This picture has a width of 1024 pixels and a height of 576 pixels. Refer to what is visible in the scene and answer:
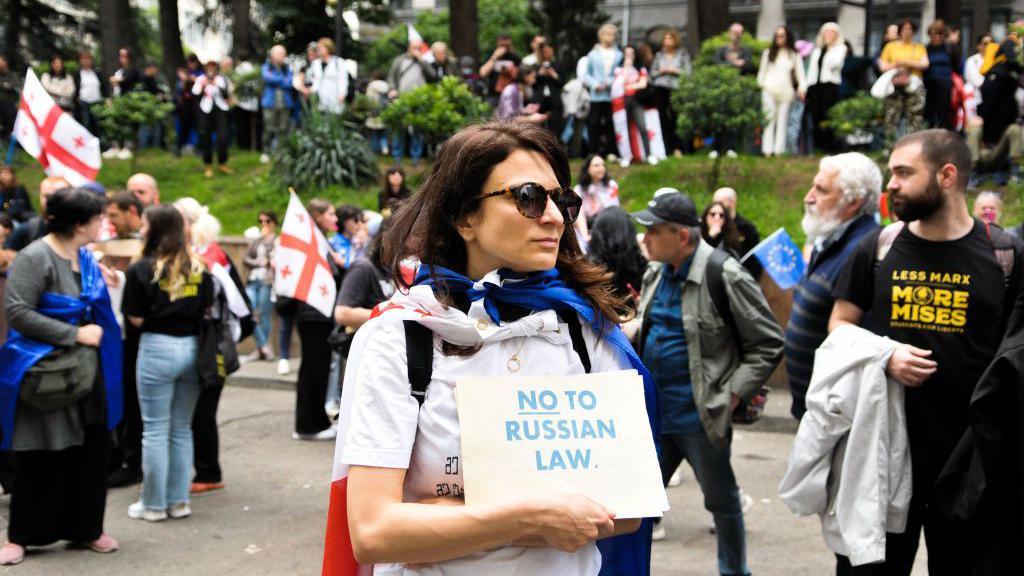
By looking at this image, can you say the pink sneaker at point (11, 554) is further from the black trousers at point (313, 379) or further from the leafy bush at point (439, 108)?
the leafy bush at point (439, 108)

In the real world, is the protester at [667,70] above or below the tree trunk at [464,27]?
below

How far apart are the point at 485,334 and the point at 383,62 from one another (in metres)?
36.0

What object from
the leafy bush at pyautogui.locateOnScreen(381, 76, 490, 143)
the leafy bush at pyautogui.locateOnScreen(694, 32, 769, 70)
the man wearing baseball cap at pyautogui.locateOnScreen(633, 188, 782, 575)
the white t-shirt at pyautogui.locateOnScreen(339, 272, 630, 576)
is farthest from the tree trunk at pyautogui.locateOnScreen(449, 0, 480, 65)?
the white t-shirt at pyautogui.locateOnScreen(339, 272, 630, 576)

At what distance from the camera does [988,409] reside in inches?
125

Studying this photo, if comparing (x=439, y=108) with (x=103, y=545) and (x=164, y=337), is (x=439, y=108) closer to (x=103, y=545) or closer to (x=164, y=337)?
(x=164, y=337)

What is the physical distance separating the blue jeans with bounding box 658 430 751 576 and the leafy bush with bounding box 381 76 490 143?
1066 centimetres

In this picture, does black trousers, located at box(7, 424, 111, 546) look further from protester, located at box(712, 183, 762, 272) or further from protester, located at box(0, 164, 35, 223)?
protester, located at box(0, 164, 35, 223)

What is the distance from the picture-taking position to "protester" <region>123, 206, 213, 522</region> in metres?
6.55

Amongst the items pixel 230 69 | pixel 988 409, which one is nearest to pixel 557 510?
pixel 988 409

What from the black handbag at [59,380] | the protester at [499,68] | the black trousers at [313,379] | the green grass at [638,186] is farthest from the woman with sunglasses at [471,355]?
the protester at [499,68]

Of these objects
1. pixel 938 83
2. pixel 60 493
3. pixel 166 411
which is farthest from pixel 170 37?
pixel 60 493

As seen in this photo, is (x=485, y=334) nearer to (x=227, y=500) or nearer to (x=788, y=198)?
(x=227, y=500)

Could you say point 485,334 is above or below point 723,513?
above

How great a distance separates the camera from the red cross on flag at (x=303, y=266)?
845cm
